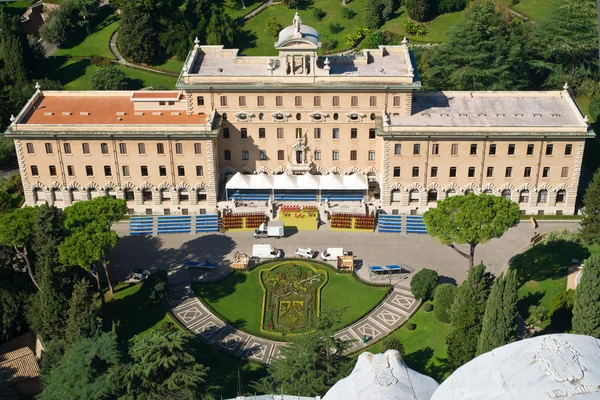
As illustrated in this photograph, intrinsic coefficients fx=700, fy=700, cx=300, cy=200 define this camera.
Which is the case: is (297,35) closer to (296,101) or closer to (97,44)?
(296,101)

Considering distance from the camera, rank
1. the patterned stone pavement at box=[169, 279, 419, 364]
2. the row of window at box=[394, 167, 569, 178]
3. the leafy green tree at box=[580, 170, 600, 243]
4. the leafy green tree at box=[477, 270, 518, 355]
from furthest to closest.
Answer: the row of window at box=[394, 167, 569, 178] < the leafy green tree at box=[580, 170, 600, 243] < the patterned stone pavement at box=[169, 279, 419, 364] < the leafy green tree at box=[477, 270, 518, 355]

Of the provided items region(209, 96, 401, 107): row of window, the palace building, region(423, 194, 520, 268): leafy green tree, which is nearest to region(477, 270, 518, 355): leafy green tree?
region(423, 194, 520, 268): leafy green tree

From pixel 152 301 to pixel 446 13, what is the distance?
90206 millimetres

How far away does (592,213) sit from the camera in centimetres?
6988

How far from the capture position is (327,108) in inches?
3177

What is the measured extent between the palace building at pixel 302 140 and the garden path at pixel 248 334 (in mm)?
15419

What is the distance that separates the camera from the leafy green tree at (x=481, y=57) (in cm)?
9681

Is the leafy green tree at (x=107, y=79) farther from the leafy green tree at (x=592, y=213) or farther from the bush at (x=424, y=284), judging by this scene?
the leafy green tree at (x=592, y=213)

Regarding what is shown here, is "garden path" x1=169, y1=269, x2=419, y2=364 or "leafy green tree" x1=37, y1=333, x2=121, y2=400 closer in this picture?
"leafy green tree" x1=37, y1=333, x2=121, y2=400

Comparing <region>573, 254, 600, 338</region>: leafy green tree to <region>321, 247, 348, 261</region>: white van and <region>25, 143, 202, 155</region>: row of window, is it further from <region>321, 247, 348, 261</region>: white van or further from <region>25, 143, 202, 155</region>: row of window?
<region>25, 143, 202, 155</region>: row of window

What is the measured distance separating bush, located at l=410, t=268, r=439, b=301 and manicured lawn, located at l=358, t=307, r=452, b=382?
54.9 inches

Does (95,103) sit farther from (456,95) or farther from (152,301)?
(456,95)

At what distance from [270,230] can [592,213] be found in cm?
3333

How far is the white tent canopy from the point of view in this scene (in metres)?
80.8
